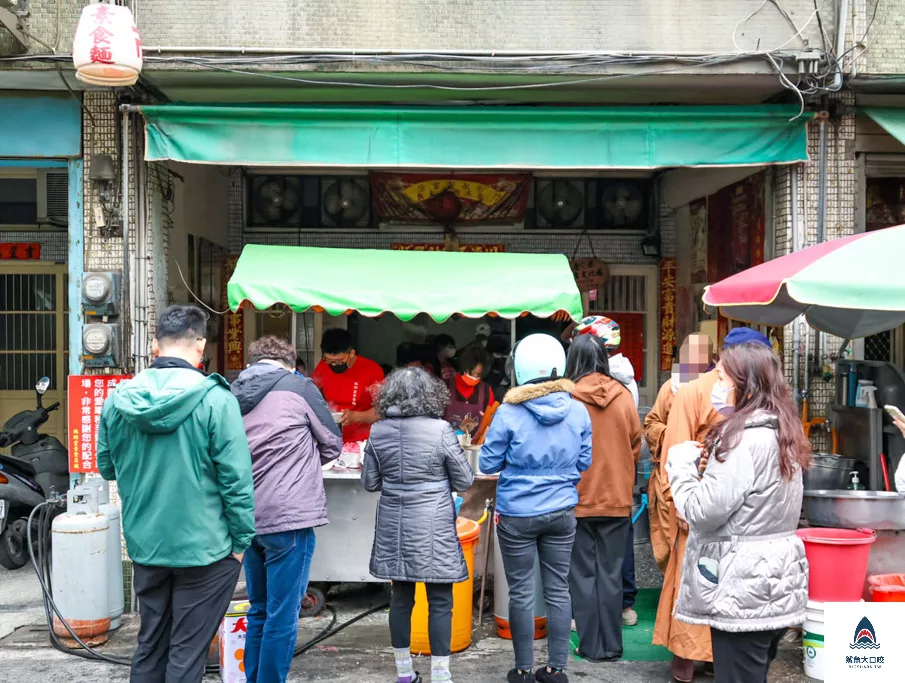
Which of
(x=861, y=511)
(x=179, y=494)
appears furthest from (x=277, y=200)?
(x=861, y=511)

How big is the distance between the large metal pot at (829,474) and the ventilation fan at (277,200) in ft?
19.9

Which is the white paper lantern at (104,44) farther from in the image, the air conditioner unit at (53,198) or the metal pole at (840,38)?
the metal pole at (840,38)

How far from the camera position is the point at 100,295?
6.05 meters

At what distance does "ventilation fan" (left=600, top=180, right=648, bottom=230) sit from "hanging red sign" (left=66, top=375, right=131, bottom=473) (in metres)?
5.70

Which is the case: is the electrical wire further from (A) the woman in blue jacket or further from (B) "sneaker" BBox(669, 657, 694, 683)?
(B) "sneaker" BBox(669, 657, 694, 683)

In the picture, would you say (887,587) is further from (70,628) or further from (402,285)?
(70,628)

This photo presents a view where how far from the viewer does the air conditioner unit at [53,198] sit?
8828mm

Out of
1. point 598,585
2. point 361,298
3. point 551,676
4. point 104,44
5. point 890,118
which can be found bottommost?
point 551,676

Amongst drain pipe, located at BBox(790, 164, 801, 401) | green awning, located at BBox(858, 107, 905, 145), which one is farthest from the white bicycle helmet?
green awning, located at BBox(858, 107, 905, 145)

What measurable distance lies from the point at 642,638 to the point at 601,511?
1096 millimetres

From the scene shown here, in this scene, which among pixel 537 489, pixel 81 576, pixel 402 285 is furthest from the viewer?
pixel 402 285

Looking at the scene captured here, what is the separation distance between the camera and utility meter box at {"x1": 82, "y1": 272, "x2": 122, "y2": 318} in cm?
605

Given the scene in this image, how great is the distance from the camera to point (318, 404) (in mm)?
4406

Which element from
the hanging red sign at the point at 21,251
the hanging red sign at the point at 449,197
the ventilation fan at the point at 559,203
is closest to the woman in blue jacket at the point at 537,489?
the hanging red sign at the point at 449,197
